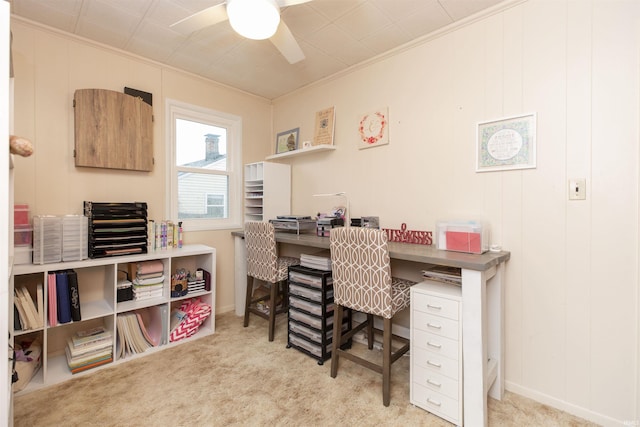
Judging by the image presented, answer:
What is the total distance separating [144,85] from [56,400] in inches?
95.3

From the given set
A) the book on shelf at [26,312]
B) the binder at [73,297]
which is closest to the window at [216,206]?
the binder at [73,297]

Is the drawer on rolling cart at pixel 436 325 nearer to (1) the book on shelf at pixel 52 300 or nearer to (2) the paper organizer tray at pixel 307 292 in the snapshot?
(2) the paper organizer tray at pixel 307 292

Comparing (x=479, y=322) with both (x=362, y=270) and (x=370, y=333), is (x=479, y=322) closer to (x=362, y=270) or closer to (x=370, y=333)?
(x=362, y=270)

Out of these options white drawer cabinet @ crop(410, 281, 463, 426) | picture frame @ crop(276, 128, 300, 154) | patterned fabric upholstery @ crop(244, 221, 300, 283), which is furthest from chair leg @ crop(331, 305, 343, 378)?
picture frame @ crop(276, 128, 300, 154)

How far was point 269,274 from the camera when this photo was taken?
2.49 m

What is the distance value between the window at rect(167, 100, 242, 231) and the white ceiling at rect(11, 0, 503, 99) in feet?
1.53

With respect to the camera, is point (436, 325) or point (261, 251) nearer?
point (436, 325)

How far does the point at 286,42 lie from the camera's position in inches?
73.5

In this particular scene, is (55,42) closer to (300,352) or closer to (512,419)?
(300,352)

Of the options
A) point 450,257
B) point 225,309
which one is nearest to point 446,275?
point 450,257

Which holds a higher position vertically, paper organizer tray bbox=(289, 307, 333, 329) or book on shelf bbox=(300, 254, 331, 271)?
book on shelf bbox=(300, 254, 331, 271)

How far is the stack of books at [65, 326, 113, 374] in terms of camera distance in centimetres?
196

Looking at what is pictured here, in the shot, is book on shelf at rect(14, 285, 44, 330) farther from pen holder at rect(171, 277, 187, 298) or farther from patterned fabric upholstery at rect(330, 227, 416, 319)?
patterned fabric upholstery at rect(330, 227, 416, 319)

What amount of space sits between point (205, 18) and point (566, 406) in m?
3.05
